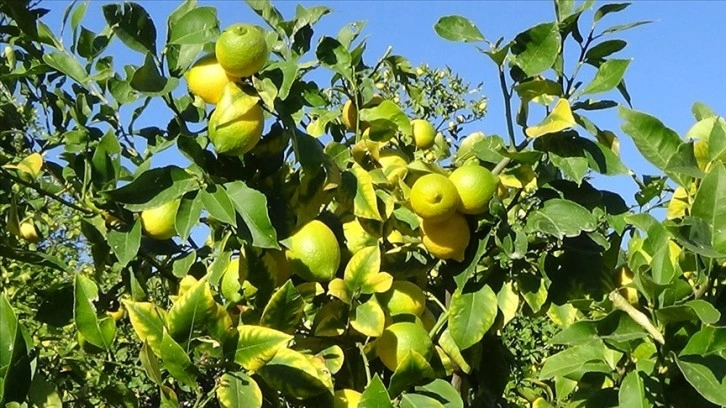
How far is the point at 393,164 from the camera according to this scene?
3.72 feet

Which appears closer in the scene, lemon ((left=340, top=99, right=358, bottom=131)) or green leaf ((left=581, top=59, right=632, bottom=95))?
green leaf ((left=581, top=59, right=632, bottom=95))

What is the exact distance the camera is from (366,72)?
4.12 feet

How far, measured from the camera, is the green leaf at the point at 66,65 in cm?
109

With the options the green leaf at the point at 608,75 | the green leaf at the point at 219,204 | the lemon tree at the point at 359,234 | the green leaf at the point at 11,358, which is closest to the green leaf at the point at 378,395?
the lemon tree at the point at 359,234

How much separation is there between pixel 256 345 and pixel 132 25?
40cm

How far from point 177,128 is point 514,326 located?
2.25 metres

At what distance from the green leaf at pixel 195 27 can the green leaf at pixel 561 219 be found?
41 centimetres

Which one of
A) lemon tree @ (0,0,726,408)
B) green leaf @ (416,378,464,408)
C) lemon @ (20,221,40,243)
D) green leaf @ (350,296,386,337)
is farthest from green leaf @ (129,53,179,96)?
lemon @ (20,221,40,243)

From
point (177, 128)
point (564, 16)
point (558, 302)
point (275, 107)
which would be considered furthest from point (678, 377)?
point (177, 128)

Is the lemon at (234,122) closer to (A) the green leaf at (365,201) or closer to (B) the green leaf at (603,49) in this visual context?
(A) the green leaf at (365,201)

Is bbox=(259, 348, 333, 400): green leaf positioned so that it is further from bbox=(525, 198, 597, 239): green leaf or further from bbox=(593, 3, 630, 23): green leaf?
bbox=(593, 3, 630, 23): green leaf

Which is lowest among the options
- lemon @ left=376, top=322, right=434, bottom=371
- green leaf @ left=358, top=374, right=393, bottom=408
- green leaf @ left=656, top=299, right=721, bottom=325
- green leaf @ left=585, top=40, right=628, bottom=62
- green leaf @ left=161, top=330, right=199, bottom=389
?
green leaf @ left=161, top=330, right=199, bottom=389

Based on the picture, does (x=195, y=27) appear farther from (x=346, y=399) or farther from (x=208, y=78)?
(x=346, y=399)

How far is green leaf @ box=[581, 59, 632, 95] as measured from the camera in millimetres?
986
